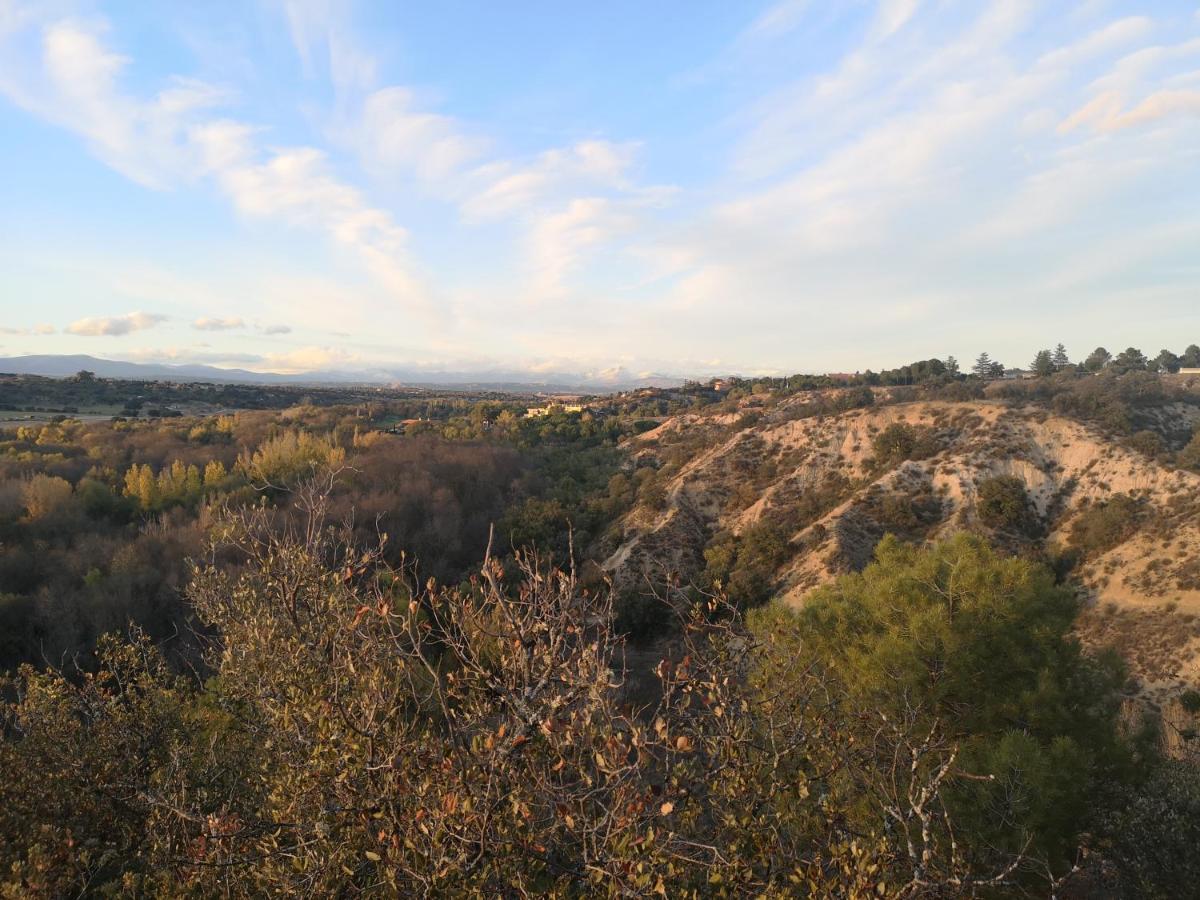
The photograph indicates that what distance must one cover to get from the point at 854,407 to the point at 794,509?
14524 millimetres

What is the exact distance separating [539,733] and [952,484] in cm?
3285

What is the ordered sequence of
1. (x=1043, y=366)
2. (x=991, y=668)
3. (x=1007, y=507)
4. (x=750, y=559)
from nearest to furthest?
(x=991, y=668) < (x=1007, y=507) < (x=750, y=559) < (x=1043, y=366)

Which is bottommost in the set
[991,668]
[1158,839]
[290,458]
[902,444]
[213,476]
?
[1158,839]

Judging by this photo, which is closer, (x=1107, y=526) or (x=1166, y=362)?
(x=1107, y=526)

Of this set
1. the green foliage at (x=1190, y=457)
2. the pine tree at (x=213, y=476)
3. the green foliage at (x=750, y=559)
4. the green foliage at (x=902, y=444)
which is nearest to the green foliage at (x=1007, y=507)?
the green foliage at (x=902, y=444)

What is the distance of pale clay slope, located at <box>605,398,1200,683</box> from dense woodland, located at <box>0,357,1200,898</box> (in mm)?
2652

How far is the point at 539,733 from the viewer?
13.3ft

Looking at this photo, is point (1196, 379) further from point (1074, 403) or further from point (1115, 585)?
point (1115, 585)

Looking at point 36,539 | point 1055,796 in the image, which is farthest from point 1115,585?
point 36,539

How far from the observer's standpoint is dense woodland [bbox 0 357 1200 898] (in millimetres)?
3725

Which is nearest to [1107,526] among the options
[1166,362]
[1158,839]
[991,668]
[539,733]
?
[991,668]

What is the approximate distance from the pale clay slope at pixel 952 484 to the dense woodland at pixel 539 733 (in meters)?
2.65

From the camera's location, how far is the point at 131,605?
764 inches

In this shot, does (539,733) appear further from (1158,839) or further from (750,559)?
(750,559)
